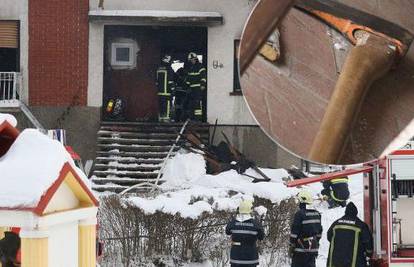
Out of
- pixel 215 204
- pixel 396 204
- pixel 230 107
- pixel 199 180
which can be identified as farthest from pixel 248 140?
pixel 396 204

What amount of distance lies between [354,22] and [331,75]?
60 millimetres

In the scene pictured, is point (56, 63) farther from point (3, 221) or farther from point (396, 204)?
point (3, 221)

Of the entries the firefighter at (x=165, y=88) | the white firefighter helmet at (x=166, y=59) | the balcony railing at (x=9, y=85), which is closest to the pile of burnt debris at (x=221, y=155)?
the firefighter at (x=165, y=88)

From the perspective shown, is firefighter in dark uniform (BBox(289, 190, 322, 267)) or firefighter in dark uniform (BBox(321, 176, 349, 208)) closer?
firefighter in dark uniform (BBox(289, 190, 322, 267))

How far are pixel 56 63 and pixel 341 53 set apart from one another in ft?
55.9

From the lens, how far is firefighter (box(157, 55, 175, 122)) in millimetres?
16984

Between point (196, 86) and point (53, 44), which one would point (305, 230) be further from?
point (53, 44)

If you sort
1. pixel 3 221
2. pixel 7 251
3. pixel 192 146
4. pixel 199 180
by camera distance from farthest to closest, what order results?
pixel 192 146 → pixel 199 180 → pixel 7 251 → pixel 3 221

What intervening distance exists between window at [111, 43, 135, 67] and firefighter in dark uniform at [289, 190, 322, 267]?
9.48m

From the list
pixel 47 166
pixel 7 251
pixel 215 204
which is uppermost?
pixel 47 166

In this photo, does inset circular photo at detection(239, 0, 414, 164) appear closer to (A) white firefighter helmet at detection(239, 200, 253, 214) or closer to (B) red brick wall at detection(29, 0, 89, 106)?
(A) white firefighter helmet at detection(239, 200, 253, 214)

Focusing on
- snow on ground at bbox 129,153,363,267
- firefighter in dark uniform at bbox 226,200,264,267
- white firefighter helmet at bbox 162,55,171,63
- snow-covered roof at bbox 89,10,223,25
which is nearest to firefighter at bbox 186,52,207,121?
white firefighter helmet at bbox 162,55,171,63

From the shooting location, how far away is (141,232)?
10.0 meters

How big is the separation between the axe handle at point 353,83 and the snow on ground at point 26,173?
10.4 ft
